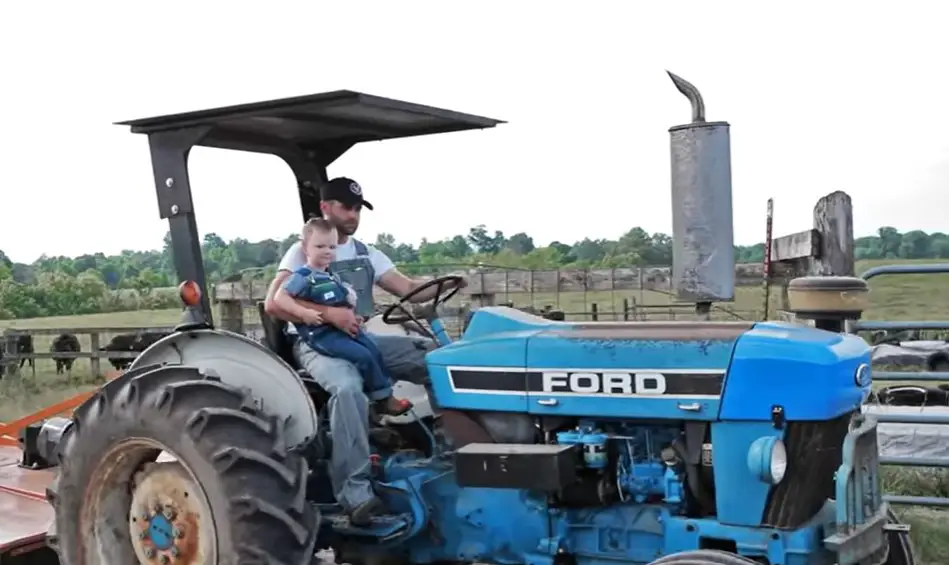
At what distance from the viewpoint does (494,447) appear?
12.6 ft

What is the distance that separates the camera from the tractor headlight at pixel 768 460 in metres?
3.38

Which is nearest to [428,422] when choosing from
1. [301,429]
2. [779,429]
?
[301,429]

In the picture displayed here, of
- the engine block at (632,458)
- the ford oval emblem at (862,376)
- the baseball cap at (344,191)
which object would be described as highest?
the baseball cap at (344,191)

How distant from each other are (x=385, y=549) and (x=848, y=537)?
6.18 feet

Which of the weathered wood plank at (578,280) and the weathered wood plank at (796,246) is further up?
the weathered wood plank at (796,246)

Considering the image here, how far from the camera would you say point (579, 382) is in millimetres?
3812

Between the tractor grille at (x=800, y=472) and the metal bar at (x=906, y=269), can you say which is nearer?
the tractor grille at (x=800, y=472)

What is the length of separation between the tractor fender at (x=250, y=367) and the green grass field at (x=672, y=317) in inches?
133

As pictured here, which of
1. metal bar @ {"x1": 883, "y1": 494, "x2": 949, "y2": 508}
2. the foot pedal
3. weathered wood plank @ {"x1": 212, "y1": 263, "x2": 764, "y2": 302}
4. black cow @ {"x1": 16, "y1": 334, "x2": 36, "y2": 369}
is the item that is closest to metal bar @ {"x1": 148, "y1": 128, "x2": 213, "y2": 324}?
the foot pedal

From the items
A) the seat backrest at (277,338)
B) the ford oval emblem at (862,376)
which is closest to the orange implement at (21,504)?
the seat backrest at (277,338)

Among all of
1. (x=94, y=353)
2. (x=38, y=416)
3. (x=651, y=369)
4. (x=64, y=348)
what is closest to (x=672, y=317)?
(x=38, y=416)

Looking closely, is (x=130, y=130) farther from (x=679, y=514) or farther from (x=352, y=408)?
(x=679, y=514)

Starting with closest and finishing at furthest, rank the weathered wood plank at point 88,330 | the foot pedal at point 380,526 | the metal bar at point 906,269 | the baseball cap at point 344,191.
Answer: the foot pedal at point 380,526 < the baseball cap at point 344,191 < the metal bar at point 906,269 < the weathered wood plank at point 88,330

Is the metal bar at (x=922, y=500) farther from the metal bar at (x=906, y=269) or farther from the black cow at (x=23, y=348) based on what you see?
the black cow at (x=23, y=348)
